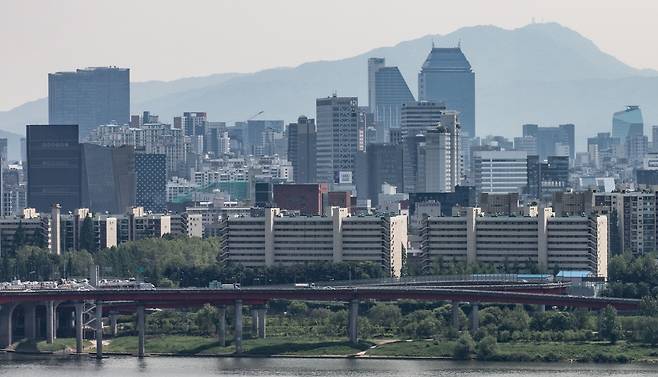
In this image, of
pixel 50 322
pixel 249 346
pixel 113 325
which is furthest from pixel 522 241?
pixel 50 322

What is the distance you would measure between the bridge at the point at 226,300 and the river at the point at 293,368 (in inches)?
221

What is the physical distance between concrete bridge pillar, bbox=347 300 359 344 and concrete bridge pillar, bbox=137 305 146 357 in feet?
32.9

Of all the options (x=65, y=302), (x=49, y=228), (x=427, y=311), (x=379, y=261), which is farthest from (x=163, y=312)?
(x=49, y=228)

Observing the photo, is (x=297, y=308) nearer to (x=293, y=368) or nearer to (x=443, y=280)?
(x=443, y=280)

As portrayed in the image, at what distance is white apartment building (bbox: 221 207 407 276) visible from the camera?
146 meters

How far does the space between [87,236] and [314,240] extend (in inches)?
939

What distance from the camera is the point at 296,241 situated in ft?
482

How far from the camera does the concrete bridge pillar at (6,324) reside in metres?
118

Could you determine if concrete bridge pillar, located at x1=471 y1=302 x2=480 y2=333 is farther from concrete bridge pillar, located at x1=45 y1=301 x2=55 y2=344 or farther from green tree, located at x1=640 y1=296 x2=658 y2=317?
concrete bridge pillar, located at x1=45 y1=301 x2=55 y2=344

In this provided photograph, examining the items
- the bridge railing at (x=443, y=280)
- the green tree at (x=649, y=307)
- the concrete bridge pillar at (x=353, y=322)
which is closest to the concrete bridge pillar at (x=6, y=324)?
the concrete bridge pillar at (x=353, y=322)

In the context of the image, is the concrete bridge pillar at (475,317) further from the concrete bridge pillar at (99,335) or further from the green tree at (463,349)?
→ the concrete bridge pillar at (99,335)

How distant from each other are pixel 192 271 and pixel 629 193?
36.6 m

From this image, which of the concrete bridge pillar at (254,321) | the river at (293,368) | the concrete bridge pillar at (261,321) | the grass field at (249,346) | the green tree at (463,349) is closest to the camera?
the river at (293,368)

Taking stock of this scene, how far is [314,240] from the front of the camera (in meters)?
147
